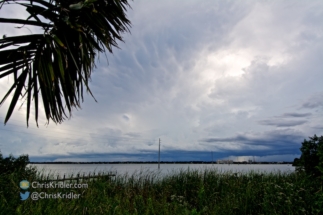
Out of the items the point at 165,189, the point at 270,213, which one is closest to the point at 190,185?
the point at 165,189

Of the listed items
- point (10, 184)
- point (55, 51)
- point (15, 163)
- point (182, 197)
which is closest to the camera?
point (55, 51)

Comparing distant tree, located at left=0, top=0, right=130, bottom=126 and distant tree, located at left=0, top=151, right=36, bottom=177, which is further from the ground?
distant tree, located at left=0, top=0, right=130, bottom=126

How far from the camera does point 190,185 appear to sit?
10.5 metres

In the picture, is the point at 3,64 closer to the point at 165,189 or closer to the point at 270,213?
the point at 270,213

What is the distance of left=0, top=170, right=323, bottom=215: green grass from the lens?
208 inches

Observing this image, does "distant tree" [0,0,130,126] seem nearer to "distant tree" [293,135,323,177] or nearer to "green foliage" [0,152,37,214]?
"green foliage" [0,152,37,214]

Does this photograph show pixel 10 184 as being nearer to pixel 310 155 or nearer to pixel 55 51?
pixel 55 51

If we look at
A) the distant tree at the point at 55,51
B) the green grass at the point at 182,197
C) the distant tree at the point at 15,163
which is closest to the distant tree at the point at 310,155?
the green grass at the point at 182,197

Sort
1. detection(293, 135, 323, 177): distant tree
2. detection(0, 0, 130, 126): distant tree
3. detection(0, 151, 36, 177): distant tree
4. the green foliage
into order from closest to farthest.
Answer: detection(0, 0, 130, 126): distant tree
the green foliage
detection(293, 135, 323, 177): distant tree
detection(0, 151, 36, 177): distant tree

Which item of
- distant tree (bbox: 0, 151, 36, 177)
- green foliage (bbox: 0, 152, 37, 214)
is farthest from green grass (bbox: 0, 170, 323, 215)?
distant tree (bbox: 0, 151, 36, 177)

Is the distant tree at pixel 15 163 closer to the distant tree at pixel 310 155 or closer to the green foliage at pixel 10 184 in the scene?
the green foliage at pixel 10 184

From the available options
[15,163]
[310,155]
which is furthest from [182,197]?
[15,163]

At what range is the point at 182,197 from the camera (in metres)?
8.73

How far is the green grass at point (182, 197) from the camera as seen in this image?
528 cm
